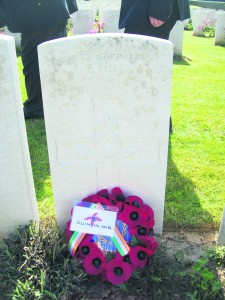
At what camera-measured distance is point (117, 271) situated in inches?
73.1

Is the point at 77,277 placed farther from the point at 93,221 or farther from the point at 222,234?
the point at 222,234

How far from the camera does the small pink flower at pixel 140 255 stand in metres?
1.88

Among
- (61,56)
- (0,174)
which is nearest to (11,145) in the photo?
(0,174)

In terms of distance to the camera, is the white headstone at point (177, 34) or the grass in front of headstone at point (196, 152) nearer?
the grass in front of headstone at point (196, 152)

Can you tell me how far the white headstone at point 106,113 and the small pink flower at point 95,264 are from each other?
1.25ft

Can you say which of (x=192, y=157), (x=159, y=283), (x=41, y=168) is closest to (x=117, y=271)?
(x=159, y=283)

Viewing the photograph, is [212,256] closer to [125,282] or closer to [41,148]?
[125,282]

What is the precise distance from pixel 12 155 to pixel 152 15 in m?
1.73

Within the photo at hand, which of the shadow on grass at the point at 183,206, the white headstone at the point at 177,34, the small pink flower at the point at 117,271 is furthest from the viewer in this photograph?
the white headstone at the point at 177,34

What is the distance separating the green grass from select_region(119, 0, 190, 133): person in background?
1.08 metres

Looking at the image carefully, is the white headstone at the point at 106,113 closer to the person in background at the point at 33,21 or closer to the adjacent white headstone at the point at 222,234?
the adjacent white headstone at the point at 222,234

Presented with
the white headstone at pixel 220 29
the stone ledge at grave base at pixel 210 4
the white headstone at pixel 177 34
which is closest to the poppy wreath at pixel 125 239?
the white headstone at pixel 177 34

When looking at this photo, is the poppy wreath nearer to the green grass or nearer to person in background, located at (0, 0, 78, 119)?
the green grass

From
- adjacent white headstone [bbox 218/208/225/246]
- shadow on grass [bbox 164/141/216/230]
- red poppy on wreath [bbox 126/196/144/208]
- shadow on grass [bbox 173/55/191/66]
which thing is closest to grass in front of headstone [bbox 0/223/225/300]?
adjacent white headstone [bbox 218/208/225/246]
